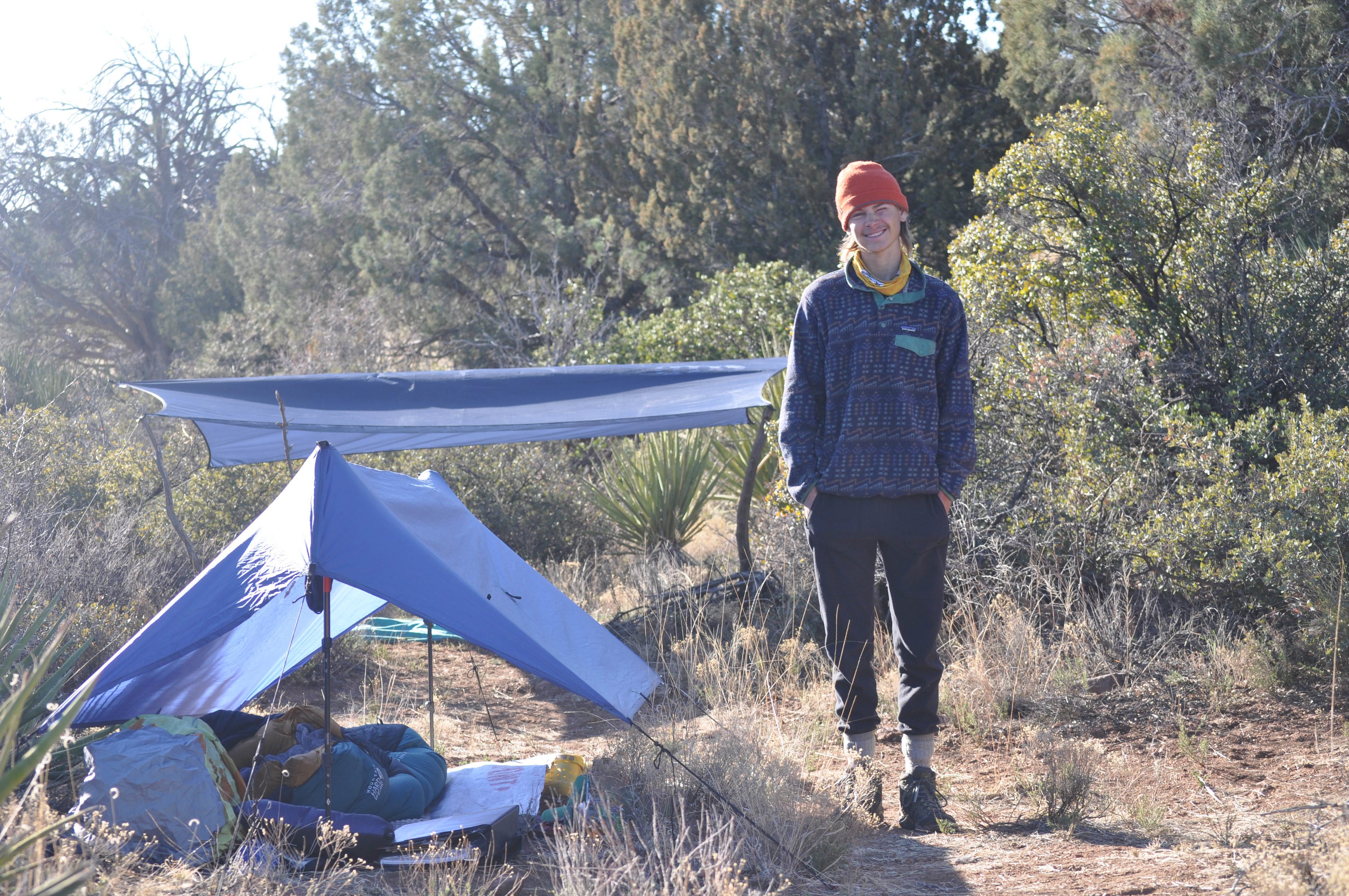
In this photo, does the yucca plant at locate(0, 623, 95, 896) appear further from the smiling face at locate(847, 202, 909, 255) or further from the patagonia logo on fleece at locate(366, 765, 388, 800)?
the smiling face at locate(847, 202, 909, 255)

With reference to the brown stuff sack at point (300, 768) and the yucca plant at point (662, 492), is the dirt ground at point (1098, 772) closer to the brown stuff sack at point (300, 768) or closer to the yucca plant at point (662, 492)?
the brown stuff sack at point (300, 768)

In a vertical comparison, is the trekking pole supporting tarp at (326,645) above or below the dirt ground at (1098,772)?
above

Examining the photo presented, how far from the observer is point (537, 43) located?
1577 cm

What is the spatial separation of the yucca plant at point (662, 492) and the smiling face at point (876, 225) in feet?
16.0

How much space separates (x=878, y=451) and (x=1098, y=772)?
64.8 inches

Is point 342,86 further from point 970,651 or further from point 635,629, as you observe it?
point 970,651

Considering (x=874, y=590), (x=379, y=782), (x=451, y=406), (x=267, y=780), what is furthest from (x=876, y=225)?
(x=451, y=406)

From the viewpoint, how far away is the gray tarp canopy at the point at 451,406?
5.48 metres

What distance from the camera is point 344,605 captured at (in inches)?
206

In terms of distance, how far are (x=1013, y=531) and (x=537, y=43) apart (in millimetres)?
12396

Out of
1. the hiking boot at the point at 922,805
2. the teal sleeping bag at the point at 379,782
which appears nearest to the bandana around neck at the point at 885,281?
the hiking boot at the point at 922,805

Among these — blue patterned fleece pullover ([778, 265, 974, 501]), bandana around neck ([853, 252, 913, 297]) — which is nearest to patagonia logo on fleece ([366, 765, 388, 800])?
blue patterned fleece pullover ([778, 265, 974, 501])

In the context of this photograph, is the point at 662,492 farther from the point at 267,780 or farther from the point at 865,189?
the point at 865,189

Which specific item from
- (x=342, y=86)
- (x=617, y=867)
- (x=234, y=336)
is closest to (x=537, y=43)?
(x=342, y=86)
